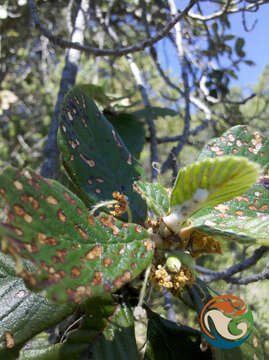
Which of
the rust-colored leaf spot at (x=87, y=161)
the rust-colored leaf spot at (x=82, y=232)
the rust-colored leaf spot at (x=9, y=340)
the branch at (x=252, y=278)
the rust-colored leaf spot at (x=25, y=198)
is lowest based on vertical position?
the branch at (x=252, y=278)

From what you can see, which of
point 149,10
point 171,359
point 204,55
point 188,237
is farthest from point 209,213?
point 149,10

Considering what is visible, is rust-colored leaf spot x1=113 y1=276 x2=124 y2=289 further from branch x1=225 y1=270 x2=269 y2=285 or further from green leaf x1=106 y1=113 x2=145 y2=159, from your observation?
green leaf x1=106 y1=113 x2=145 y2=159

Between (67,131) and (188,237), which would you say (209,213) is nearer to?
(188,237)

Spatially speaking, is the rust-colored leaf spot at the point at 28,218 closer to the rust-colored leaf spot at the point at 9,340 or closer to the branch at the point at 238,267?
the rust-colored leaf spot at the point at 9,340

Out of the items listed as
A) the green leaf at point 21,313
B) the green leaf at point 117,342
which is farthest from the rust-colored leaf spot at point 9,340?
the green leaf at point 117,342

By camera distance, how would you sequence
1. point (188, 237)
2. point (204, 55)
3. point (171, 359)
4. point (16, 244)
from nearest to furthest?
point (16, 244), point (188, 237), point (171, 359), point (204, 55)

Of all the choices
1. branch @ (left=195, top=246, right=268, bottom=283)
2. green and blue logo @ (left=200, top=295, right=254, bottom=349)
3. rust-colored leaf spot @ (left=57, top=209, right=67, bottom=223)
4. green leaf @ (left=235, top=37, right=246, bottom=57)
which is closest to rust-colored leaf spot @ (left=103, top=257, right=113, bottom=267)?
rust-colored leaf spot @ (left=57, top=209, right=67, bottom=223)

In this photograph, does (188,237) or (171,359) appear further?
(171,359)

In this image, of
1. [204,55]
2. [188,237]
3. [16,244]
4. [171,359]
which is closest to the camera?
[16,244]
